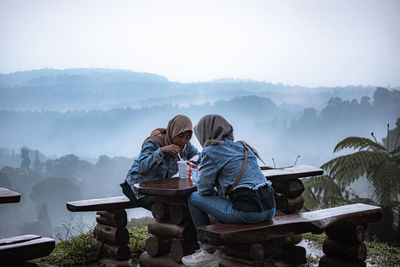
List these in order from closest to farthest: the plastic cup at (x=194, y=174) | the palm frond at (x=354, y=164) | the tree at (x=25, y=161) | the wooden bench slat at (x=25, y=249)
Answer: the wooden bench slat at (x=25, y=249) → the plastic cup at (x=194, y=174) → the palm frond at (x=354, y=164) → the tree at (x=25, y=161)

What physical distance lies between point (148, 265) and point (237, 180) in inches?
61.2

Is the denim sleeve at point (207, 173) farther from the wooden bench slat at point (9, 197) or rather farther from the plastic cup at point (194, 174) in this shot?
the wooden bench slat at point (9, 197)

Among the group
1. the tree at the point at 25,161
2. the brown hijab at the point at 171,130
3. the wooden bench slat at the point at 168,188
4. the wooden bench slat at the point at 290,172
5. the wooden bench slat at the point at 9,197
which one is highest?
the brown hijab at the point at 171,130

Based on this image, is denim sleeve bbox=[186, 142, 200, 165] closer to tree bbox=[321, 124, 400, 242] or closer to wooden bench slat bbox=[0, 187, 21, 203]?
wooden bench slat bbox=[0, 187, 21, 203]

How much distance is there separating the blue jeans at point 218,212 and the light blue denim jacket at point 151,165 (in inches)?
27.1

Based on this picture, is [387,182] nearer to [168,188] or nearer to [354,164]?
[354,164]

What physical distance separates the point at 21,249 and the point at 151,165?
1490 millimetres

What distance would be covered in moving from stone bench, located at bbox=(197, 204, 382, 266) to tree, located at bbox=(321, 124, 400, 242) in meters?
3.06

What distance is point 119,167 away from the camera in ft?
67.9

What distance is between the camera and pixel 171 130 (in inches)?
161

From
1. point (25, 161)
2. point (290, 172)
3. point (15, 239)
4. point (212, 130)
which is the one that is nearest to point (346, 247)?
point (290, 172)

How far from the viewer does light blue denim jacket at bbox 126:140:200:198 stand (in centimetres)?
388

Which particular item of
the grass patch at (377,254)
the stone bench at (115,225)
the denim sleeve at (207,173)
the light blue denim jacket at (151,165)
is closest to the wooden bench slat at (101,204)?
the stone bench at (115,225)

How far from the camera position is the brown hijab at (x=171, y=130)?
401 cm
